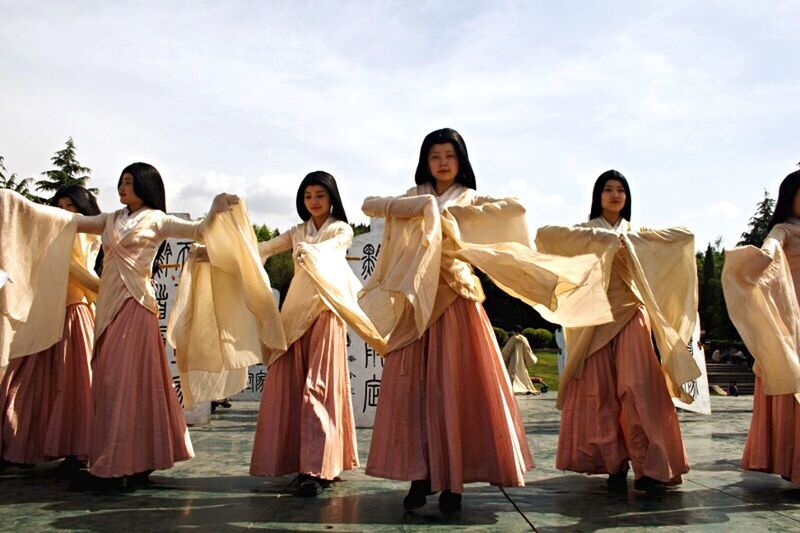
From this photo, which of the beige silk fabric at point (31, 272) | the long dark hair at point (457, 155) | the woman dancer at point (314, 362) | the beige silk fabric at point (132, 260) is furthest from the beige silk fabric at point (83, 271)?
the long dark hair at point (457, 155)

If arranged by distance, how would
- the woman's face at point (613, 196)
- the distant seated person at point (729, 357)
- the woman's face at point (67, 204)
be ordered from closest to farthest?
the woman's face at point (613, 196), the woman's face at point (67, 204), the distant seated person at point (729, 357)

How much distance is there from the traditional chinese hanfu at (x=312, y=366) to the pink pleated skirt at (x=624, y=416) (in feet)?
4.85

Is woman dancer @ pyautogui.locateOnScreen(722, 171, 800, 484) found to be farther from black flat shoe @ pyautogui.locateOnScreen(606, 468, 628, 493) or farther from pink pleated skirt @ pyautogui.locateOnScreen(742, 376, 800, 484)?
black flat shoe @ pyautogui.locateOnScreen(606, 468, 628, 493)

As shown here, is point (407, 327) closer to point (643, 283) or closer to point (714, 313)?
point (643, 283)

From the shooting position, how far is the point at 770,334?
538 cm

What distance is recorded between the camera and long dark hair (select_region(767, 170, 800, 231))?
578cm

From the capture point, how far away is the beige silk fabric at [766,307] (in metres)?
5.34

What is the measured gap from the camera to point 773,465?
5.48 metres

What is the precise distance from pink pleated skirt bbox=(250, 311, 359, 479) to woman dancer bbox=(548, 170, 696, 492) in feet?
5.18

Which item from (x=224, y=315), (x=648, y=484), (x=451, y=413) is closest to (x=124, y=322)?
(x=224, y=315)

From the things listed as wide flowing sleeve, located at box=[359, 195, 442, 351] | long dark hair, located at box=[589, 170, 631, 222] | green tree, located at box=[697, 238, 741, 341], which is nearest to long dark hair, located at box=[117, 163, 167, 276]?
wide flowing sleeve, located at box=[359, 195, 442, 351]

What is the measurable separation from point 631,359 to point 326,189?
8.30 feet

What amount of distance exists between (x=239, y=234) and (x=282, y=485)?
1780 mm

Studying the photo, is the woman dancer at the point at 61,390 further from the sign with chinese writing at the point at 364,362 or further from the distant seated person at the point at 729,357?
the distant seated person at the point at 729,357
